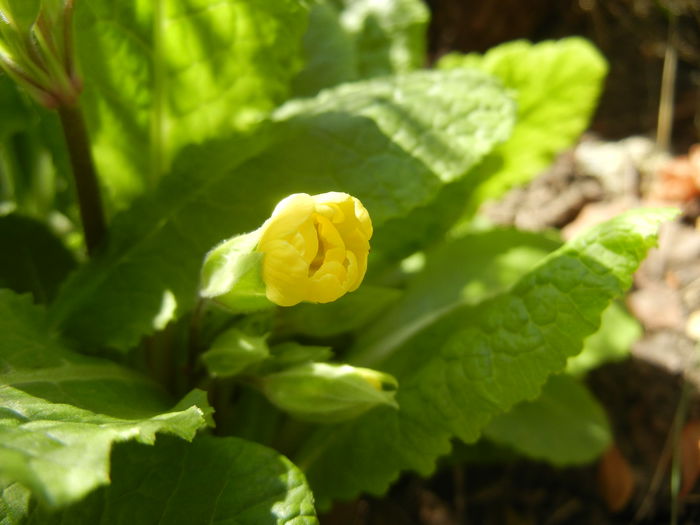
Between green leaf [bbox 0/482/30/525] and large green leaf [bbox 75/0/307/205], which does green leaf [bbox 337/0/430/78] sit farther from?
green leaf [bbox 0/482/30/525]

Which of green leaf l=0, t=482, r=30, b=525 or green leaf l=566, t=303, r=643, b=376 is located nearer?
green leaf l=0, t=482, r=30, b=525

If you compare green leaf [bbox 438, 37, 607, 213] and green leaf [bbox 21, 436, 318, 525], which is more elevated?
green leaf [bbox 438, 37, 607, 213]

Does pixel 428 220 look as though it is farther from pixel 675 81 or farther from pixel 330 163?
pixel 675 81

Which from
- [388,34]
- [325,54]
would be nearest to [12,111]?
[325,54]

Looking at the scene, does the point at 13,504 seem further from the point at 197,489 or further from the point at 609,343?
the point at 609,343

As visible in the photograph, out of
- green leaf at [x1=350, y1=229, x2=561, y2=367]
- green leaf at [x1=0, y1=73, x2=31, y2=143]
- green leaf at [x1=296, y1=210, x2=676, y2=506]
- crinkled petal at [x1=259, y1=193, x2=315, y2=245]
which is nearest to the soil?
green leaf at [x1=296, y1=210, x2=676, y2=506]

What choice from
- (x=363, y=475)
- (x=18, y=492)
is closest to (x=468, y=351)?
(x=363, y=475)

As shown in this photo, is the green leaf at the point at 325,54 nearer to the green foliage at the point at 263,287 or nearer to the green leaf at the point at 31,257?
the green foliage at the point at 263,287
